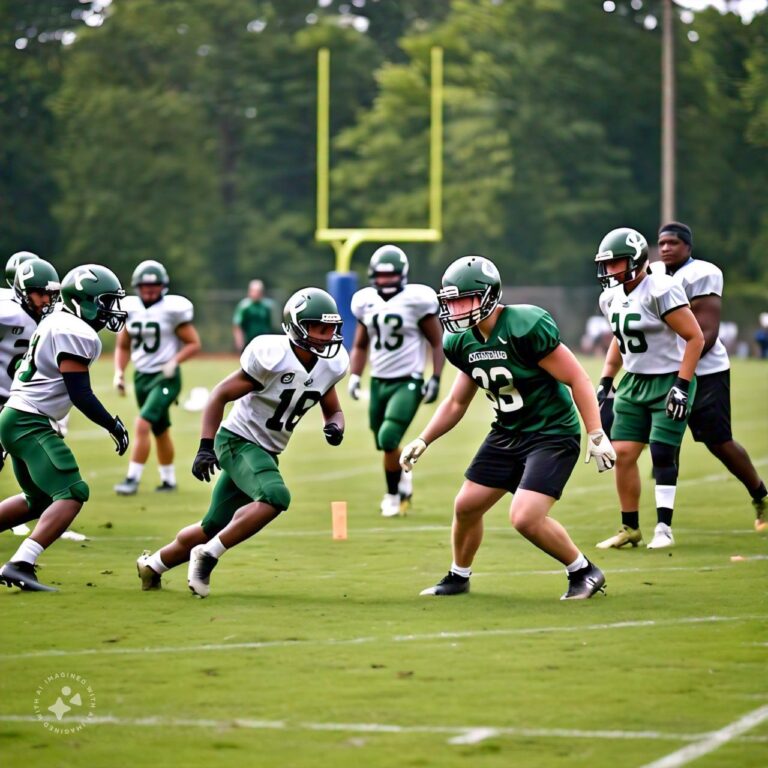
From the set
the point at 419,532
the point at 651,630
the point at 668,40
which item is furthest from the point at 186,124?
the point at 651,630

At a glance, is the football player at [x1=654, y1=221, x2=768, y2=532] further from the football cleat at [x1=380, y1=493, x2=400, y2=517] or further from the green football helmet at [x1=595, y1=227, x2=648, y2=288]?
the football cleat at [x1=380, y1=493, x2=400, y2=517]

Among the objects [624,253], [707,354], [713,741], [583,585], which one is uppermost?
[624,253]

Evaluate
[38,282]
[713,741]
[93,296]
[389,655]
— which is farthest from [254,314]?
[713,741]

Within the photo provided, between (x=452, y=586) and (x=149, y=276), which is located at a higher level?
(x=149, y=276)

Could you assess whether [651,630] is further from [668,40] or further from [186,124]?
[186,124]

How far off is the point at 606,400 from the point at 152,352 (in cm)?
427

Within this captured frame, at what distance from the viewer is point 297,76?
54312 millimetres

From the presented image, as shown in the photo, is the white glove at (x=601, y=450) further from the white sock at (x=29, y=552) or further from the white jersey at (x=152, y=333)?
the white jersey at (x=152, y=333)

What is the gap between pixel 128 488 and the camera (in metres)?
13.5

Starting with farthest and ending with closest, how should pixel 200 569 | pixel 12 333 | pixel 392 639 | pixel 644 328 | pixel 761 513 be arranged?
pixel 761 513
pixel 12 333
pixel 644 328
pixel 200 569
pixel 392 639

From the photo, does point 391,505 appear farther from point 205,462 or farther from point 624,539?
point 205,462

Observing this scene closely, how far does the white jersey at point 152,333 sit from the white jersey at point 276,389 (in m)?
5.05

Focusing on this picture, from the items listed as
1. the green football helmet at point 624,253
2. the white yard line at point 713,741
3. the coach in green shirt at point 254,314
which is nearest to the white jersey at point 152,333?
the green football helmet at point 624,253

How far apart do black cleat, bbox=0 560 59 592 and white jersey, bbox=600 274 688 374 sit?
3.82m
